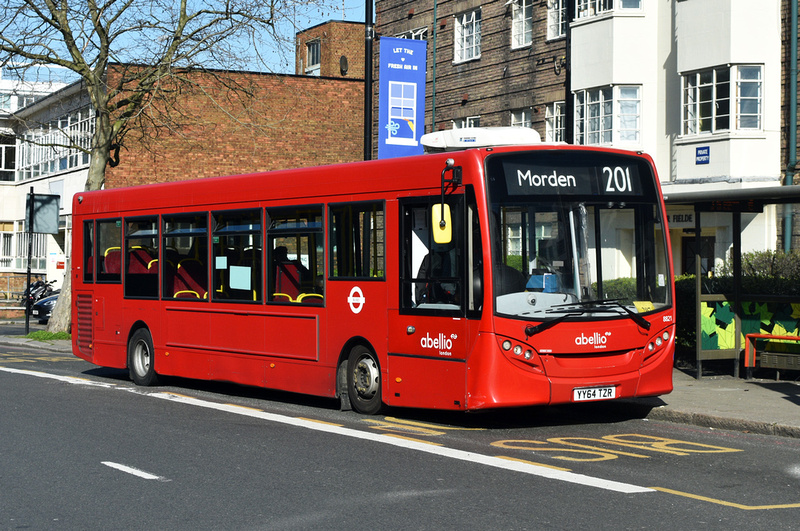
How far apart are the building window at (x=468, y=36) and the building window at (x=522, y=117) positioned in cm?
262

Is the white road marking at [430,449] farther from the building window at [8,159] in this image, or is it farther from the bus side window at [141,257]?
the building window at [8,159]

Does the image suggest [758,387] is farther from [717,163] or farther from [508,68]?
[508,68]

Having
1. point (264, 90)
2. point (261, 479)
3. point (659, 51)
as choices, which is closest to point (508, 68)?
point (659, 51)

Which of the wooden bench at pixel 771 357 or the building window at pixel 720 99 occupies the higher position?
the building window at pixel 720 99

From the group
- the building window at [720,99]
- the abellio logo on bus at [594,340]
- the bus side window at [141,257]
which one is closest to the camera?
the abellio logo on bus at [594,340]

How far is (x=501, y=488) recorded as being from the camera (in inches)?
307

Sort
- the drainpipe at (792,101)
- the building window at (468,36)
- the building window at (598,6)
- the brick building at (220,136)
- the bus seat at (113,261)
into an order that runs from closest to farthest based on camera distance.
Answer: the bus seat at (113,261)
the drainpipe at (792,101)
the building window at (598,6)
the building window at (468,36)
the brick building at (220,136)

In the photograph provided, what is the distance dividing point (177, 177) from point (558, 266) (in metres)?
32.1

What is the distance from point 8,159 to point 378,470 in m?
53.1

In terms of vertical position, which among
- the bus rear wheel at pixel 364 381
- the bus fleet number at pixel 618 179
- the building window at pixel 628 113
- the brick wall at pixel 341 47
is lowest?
the bus rear wheel at pixel 364 381

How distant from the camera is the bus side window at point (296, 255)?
41.7 ft

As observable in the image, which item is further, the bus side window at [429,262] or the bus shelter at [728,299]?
the bus shelter at [728,299]

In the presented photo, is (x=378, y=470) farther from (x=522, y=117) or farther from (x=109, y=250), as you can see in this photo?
(x=522, y=117)

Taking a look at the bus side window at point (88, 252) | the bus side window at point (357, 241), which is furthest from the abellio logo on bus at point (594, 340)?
the bus side window at point (88, 252)
